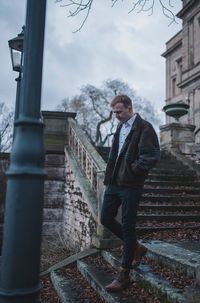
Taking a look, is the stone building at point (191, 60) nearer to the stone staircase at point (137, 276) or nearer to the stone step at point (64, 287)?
the stone staircase at point (137, 276)

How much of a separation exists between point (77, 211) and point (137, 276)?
4.59 meters

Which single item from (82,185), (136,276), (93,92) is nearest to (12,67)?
(82,185)

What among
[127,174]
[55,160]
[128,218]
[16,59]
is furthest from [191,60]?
[128,218]

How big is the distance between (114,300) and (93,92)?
41.7m

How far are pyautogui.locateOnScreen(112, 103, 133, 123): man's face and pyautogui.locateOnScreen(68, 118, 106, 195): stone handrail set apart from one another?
2.44m

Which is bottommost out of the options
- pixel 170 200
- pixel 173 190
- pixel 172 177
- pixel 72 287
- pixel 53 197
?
pixel 72 287

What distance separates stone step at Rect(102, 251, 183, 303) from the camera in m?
3.56

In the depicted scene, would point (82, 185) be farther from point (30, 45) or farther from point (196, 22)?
point (196, 22)

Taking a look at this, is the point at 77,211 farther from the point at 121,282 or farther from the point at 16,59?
the point at 121,282

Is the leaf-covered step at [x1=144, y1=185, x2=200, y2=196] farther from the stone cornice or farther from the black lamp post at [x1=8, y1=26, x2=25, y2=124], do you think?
the stone cornice

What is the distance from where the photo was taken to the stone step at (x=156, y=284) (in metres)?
3.56

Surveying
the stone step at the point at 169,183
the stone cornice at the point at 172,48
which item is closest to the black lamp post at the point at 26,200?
the stone step at the point at 169,183

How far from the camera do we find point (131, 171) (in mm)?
3947

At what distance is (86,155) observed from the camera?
8227 millimetres
